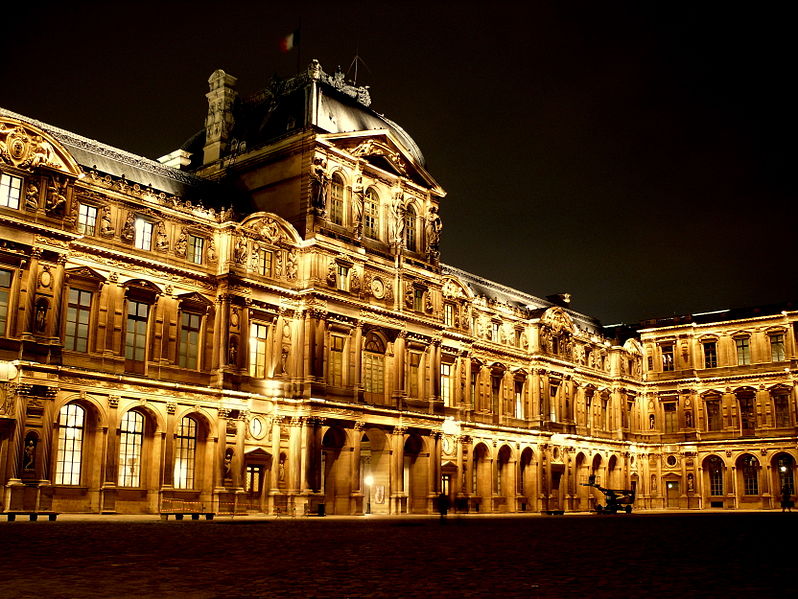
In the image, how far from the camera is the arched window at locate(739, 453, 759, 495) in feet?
254

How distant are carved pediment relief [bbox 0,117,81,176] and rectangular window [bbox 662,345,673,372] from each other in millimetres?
62300

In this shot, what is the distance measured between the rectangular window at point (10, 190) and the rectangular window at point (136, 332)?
6635mm

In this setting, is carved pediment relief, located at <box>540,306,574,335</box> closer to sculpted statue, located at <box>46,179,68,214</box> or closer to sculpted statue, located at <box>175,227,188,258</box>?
sculpted statue, located at <box>175,227,188,258</box>

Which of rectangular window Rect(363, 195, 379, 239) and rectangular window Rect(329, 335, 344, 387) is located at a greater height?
rectangular window Rect(363, 195, 379, 239)

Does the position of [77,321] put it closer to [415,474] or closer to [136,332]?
[136,332]

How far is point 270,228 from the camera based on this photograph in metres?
45.2

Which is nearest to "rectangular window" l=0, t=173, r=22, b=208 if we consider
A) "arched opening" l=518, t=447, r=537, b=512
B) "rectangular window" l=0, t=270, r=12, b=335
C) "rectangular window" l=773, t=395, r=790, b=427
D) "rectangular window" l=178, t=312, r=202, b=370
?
"rectangular window" l=0, t=270, r=12, b=335

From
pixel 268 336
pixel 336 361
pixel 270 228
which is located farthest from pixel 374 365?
pixel 270 228

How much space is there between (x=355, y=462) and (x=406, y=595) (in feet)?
123

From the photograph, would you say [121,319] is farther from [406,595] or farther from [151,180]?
[406,595]

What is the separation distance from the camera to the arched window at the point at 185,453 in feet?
132

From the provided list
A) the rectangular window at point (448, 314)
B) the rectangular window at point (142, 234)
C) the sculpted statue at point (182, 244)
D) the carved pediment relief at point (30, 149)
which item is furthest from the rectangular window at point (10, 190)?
the rectangular window at point (448, 314)

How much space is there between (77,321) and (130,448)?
606 centimetres

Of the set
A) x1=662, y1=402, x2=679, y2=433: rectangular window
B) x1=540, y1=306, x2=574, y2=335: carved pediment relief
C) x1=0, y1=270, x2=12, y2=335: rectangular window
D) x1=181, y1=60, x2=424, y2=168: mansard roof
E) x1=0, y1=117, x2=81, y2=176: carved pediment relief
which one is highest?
x1=181, y1=60, x2=424, y2=168: mansard roof
